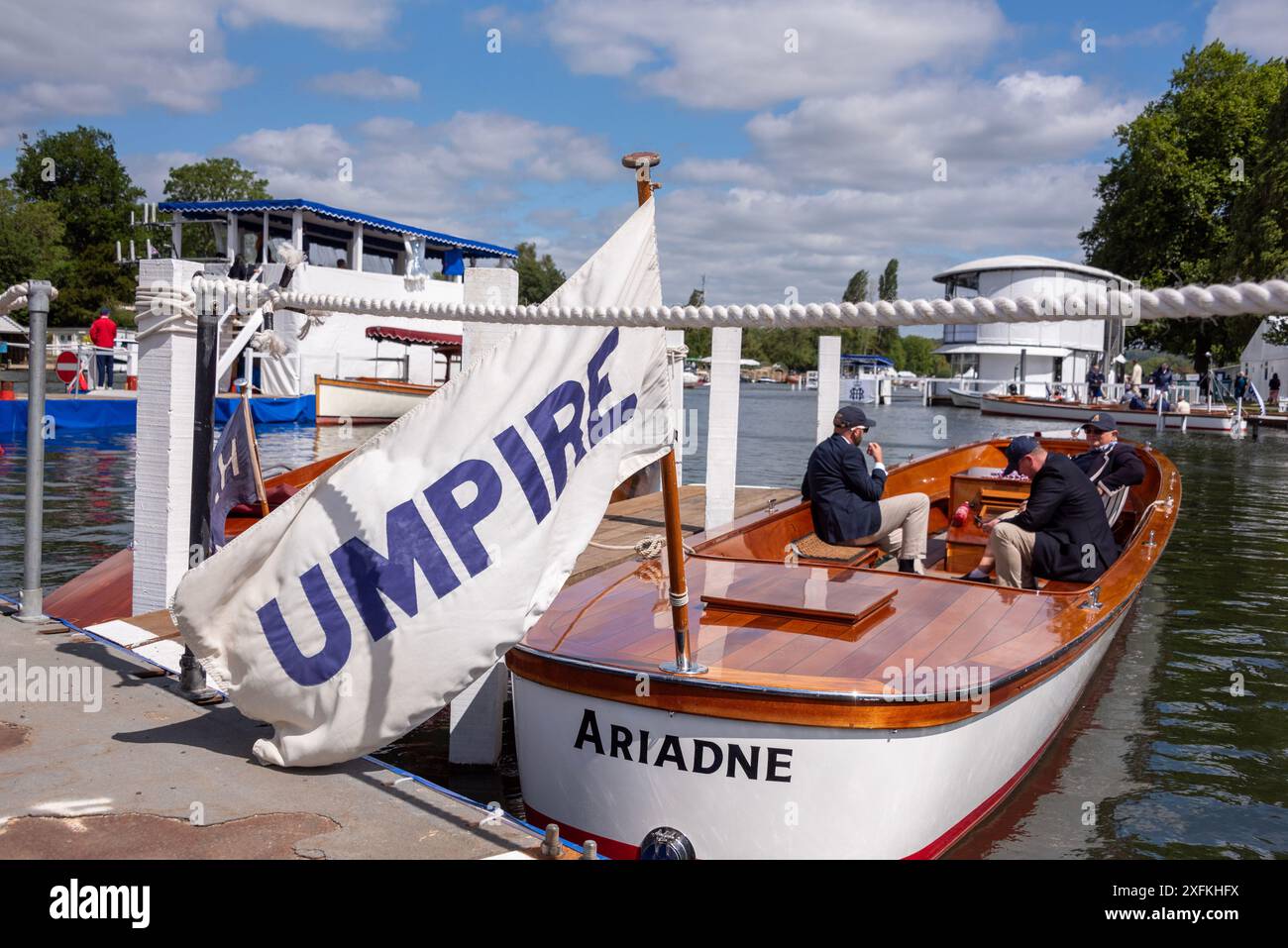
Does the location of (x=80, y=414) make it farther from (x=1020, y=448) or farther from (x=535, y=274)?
(x=535, y=274)

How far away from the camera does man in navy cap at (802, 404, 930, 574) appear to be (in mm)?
7301

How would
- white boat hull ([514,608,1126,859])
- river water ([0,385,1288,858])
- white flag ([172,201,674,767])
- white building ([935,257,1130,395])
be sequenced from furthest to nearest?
white building ([935,257,1130,395]) → river water ([0,385,1288,858]) → white boat hull ([514,608,1126,859]) → white flag ([172,201,674,767])

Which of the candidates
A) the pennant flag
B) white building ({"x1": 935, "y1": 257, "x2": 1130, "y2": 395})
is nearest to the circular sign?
the pennant flag

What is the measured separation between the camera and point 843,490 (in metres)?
7.39

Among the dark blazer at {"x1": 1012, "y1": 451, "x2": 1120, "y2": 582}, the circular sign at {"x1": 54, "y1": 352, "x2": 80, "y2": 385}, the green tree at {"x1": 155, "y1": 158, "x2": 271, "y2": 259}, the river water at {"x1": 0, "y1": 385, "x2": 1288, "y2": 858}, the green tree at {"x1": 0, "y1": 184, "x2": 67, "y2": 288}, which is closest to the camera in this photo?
the river water at {"x1": 0, "y1": 385, "x2": 1288, "y2": 858}

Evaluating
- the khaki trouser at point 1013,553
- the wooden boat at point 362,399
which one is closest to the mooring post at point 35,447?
the khaki trouser at point 1013,553

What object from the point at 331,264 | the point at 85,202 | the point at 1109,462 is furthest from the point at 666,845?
the point at 85,202

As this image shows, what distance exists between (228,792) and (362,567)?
0.88 meters

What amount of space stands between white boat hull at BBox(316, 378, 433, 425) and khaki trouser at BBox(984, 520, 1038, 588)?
79.3ft

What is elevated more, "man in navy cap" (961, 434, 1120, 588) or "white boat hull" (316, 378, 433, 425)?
"white boat hull" (316, 378, 433, 425)

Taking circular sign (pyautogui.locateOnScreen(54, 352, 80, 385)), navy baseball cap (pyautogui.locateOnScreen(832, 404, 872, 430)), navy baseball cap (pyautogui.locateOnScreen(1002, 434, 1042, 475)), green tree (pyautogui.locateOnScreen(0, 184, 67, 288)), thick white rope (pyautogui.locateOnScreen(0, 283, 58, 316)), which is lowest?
navy baseball cap (pyautogui.locateOnScreen(1002, 434, 1042, 475))

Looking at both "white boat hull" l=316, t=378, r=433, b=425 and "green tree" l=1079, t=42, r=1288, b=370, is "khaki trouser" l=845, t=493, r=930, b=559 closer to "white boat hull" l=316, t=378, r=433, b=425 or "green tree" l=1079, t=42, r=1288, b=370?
"white boat hull" l=316, t=378, r=433, b=425

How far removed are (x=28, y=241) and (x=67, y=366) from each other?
33393 mm
